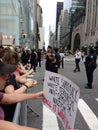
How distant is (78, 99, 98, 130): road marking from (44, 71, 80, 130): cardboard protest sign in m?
3.61

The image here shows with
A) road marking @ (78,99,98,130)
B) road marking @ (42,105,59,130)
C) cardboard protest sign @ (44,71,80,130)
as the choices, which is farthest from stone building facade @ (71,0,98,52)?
cardboard protest sign @ (44,71,80,130)

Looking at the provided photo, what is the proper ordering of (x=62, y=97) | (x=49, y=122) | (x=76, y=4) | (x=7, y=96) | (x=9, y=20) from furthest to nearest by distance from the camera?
(x=76, y=4)
(x=9, y=20)
(x=49, y=122)
(x=7, y=96)
(x=62, y=97)

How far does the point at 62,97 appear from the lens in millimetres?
3008

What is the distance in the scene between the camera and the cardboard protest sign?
8.79 ft

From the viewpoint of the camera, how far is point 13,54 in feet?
12.9

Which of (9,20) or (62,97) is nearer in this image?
(62,97)

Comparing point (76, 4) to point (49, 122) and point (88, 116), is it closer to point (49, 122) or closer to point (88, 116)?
point (88, 116)

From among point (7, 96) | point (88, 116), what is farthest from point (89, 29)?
point (7, 96)

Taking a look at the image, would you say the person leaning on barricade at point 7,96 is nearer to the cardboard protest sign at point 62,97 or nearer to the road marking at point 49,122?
the cardboard protest sign at point 62,97

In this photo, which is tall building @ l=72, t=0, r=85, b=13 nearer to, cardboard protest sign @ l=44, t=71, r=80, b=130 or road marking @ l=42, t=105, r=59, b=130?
road marking @ l=42, t=105, r=59, b=130

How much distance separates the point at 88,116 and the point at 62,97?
197 inches

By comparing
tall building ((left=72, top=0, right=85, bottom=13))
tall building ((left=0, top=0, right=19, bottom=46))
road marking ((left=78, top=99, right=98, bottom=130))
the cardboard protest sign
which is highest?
tall building ((left=72, top=0, right=85, bottom=13))

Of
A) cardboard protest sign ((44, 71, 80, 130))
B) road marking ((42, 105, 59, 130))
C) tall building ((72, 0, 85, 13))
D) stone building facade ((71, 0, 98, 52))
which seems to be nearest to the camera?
cardboard protest sign ((44, 71, 80, 130))

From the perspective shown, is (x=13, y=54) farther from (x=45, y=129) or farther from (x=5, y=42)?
(x=5, y=42)
